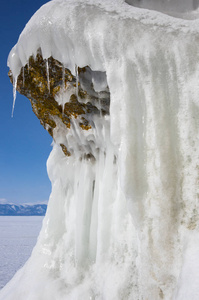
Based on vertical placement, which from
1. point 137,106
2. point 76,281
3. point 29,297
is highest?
point 137,106

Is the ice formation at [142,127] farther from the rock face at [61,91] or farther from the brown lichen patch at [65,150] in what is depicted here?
the brown lichen patch at [65,150]

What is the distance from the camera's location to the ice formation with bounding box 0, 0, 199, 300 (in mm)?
1643

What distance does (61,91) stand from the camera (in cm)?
252

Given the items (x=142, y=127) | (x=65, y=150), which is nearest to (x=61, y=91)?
(x=65, y=150)

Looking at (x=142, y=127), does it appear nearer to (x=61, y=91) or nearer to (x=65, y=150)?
(x=61, y=91)

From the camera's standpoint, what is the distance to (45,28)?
2098 millimetres

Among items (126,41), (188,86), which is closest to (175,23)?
(126,41)

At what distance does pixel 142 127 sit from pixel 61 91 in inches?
39.8

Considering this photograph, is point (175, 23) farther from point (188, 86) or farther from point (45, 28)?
point (45, 28)

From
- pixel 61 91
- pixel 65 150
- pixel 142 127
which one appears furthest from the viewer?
pixel 65 150

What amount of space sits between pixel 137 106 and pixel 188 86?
324 mm

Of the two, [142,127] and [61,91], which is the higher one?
[61,91]

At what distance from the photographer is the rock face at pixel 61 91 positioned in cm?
225

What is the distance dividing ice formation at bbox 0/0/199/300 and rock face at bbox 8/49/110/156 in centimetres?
6
